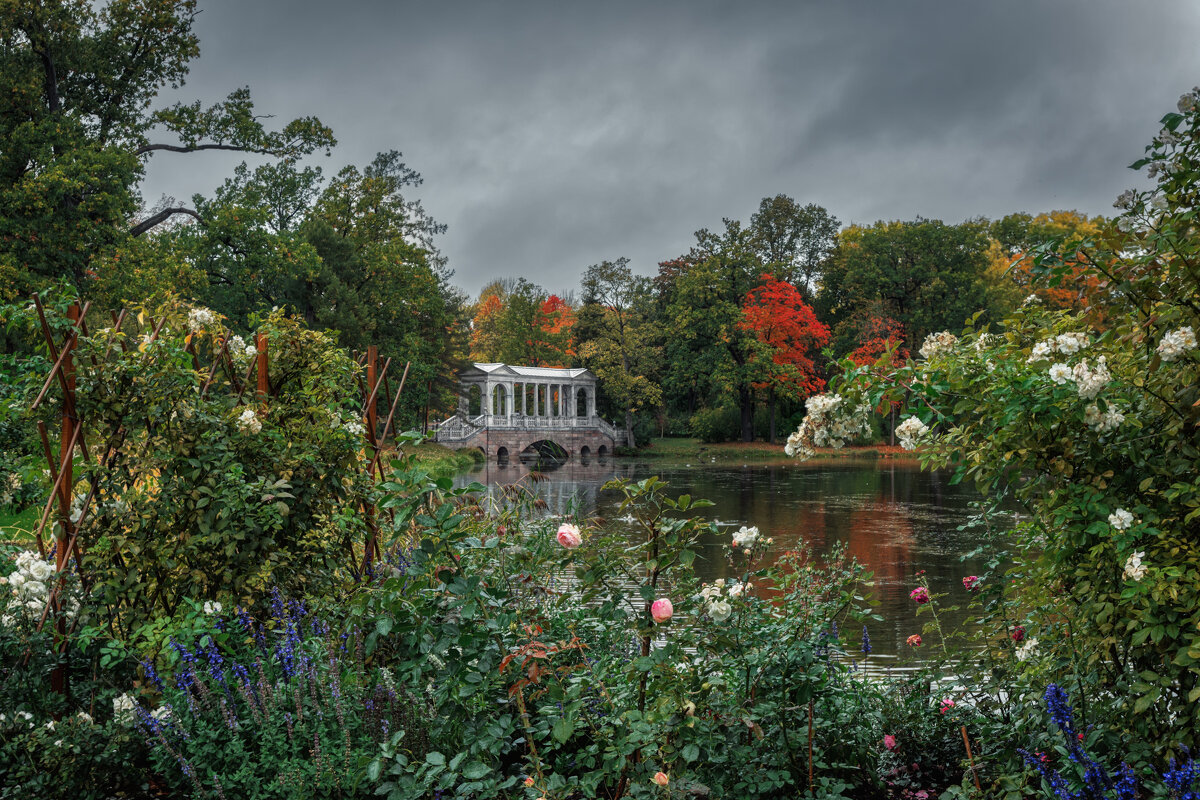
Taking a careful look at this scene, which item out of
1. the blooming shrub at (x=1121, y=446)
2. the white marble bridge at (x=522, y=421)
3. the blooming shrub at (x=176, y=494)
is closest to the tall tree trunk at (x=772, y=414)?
the white marble bridge at (x=522, y=421)

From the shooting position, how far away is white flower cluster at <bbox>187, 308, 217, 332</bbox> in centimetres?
370

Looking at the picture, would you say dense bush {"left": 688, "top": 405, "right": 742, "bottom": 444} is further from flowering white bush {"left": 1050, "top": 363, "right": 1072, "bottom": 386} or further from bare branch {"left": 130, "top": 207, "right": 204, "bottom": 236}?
flowering white bush {"left": 1050, "top": 363, "right": 1072, "bottom": 386}

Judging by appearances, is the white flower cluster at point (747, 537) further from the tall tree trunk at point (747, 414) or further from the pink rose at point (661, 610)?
the tall tree trunk at point (747, 414)

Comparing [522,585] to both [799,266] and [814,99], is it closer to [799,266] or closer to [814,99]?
[814,99]

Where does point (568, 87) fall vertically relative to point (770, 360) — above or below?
above

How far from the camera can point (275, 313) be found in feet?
13.1

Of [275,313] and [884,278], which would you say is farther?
[884,278]

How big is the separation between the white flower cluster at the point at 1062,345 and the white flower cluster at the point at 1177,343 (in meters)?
0.26

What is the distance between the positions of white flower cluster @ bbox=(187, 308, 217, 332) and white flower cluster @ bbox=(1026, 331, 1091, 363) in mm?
3344

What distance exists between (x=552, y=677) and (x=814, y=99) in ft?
48.0

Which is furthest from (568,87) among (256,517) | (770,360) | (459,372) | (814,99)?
(459,372)

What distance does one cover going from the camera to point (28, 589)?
2.91 metres

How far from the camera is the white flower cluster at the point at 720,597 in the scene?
2189 mm

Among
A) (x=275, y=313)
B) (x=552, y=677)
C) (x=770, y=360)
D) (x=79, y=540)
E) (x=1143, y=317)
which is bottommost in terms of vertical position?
(x=552, y=677)
